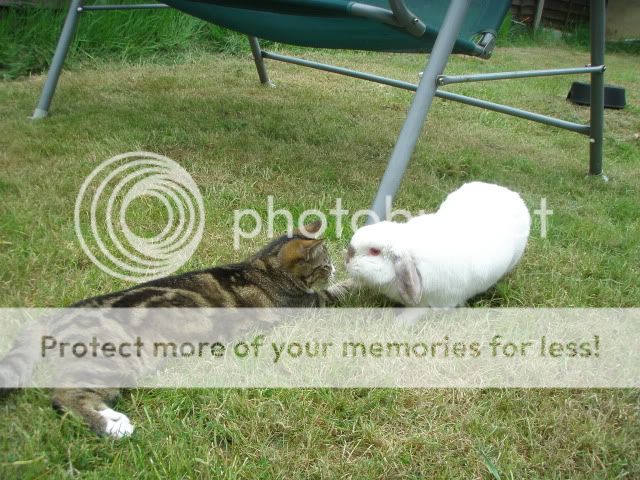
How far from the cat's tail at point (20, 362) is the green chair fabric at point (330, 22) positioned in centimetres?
154

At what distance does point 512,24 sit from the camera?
9.18 m

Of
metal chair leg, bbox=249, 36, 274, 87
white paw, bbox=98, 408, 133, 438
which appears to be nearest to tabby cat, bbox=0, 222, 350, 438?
white paw, bbox=98, 408, 133, 438

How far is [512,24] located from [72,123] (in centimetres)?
788

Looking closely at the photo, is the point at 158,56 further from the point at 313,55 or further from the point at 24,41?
the point at 313,55

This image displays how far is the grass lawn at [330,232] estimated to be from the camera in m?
1.15

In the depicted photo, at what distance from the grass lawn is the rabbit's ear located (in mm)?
191

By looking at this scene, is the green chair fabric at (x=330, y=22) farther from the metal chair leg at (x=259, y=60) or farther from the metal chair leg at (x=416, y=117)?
the metal chair leg at (x=259, y=60)

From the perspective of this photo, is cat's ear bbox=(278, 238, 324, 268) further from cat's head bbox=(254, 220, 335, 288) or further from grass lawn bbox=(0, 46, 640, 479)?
grass lawn bbox=(0, 46, 640, 479)

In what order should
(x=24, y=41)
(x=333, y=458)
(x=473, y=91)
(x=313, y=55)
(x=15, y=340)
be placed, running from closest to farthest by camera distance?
(x=333, y=458) → (x=15, y=340) → (x=24, y=41) → (x=473, y=91) → (x=313, y=55)

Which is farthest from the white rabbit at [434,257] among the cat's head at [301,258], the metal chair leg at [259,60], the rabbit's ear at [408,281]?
the metal chair leg at [259,60]

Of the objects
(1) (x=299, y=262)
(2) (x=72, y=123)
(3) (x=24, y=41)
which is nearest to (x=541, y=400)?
(1) (x=299, y=262)

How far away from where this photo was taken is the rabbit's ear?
5.05 ft

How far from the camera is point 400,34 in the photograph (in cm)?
251

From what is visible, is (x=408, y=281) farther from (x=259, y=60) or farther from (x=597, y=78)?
(x=259, y=60)
